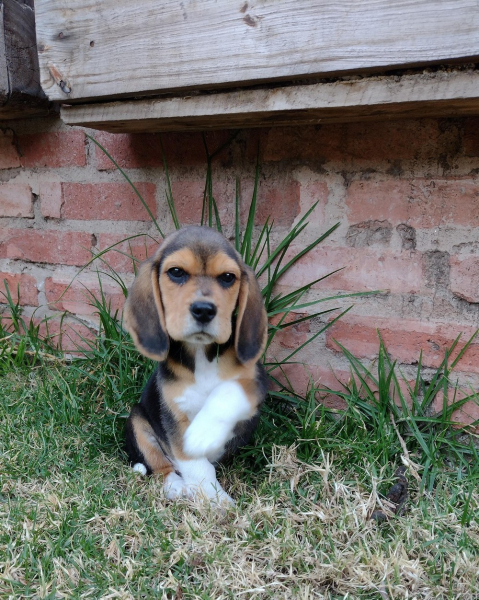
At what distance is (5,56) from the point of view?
288cm

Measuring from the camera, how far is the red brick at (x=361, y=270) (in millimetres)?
2455

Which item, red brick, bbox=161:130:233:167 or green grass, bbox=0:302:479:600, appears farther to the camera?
red brick, bbox=161:130:233:167

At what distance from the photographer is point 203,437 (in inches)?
81.3

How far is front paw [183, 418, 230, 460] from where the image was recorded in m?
2.06

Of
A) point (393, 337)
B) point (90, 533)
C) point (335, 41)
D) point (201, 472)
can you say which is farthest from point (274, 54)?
point (90, 533)

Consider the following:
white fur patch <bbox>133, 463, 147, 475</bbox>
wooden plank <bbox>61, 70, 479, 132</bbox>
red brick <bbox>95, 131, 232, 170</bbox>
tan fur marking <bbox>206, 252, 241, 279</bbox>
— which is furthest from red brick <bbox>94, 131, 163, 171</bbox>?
white fur patch <bbox>133, 463, 147, 475</bbox>

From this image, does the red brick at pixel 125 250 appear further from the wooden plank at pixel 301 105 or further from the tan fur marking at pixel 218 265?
the tan fur marking at pixel 218 265

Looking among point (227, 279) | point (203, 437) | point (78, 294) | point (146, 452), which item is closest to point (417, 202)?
point (227, 279)

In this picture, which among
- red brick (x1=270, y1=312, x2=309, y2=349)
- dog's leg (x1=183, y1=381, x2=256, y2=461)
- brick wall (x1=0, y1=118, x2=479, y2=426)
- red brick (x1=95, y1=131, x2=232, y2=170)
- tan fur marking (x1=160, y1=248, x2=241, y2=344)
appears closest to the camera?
tan fur marking (x1=160, y1=248, x2=241, y2=344)

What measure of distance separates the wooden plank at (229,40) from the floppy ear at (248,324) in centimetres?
73

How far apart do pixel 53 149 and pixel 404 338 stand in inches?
83.2

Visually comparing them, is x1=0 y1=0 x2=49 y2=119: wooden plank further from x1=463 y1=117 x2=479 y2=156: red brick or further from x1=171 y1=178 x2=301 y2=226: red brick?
x1=463 y1=117 x2=479 y2=156: red brick

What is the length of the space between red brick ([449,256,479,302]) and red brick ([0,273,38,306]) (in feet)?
7.60

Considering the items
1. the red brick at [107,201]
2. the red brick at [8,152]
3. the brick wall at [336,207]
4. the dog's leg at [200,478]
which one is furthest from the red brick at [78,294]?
the dog's leg at [200,478]
